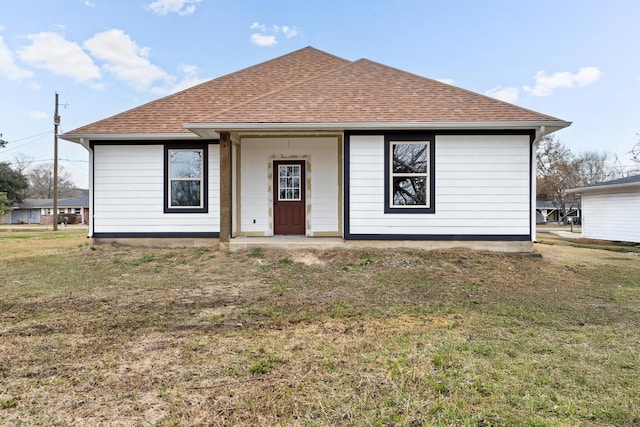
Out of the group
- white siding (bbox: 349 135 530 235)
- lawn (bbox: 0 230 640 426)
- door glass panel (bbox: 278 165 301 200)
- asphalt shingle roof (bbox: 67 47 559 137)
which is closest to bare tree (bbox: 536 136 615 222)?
asphalt shingle roof (bbox: 67 47 559 137)

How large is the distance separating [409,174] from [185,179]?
19.5ft

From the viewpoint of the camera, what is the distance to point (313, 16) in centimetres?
1662

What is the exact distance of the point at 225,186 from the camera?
898 centimetres

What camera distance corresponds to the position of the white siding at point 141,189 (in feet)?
32.8

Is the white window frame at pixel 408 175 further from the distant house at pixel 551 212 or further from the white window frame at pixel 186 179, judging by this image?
the distant house at pixel 551 212

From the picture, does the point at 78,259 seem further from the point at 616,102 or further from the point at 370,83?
the point at 616,102

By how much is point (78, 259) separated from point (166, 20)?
13106 millimetres

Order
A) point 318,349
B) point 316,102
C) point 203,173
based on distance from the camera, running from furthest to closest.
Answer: point 203,173 < point 316,102 < point 318,349

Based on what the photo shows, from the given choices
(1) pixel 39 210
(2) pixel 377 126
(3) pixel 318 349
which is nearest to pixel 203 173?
(2) pixel 377 126

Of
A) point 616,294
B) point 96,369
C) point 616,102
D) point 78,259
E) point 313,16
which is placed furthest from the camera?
point 616,102

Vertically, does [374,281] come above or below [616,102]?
below

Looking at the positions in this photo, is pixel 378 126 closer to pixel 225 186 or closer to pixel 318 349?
pixel 225 186

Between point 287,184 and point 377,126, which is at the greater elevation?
point 377,126

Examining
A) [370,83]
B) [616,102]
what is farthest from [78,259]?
[616,102]
